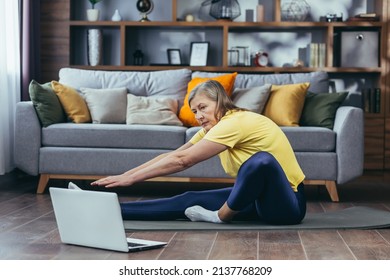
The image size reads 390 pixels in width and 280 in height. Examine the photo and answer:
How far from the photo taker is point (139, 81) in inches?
226

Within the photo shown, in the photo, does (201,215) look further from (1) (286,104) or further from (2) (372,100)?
(2) (372,100)

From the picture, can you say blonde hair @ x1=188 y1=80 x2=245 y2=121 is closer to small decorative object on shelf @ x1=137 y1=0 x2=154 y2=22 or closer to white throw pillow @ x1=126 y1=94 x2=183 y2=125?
white throw pillow @ x1=126 y1=94 x2=183 y2=125

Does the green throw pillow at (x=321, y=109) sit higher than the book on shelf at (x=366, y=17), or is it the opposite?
the book on shelf at (x=366, y=17)

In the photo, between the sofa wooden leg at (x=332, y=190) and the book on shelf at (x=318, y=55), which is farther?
the book on shelf at (x=318, y=55)

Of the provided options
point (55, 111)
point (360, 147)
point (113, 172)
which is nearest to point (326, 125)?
point (360, 147)

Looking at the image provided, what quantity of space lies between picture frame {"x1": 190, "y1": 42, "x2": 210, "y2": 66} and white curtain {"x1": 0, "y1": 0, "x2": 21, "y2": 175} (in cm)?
168

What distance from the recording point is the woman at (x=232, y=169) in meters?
3.43

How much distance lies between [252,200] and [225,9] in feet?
12.3

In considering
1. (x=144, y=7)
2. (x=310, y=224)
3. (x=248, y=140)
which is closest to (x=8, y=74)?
(x=144, y=7)

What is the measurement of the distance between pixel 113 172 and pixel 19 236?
1.62 meters

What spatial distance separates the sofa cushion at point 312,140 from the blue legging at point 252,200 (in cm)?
116

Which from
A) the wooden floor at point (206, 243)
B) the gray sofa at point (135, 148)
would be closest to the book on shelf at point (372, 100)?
the gray sofa at point (135, 148)

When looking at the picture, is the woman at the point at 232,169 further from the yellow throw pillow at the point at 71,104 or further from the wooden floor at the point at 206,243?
the yellow throw pillow at the point at 71,104

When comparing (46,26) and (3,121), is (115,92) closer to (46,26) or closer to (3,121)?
(3,121)
